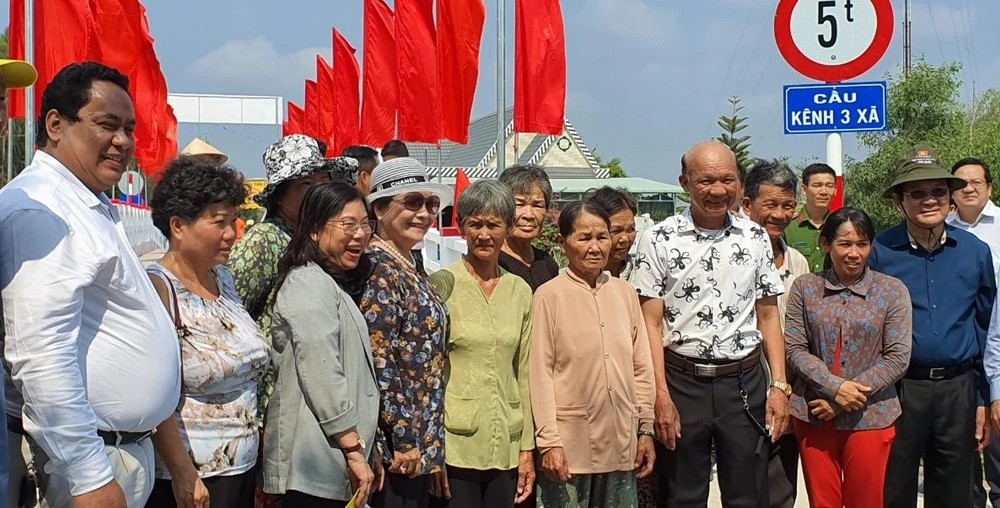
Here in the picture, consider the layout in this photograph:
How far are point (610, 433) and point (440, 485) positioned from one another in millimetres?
804

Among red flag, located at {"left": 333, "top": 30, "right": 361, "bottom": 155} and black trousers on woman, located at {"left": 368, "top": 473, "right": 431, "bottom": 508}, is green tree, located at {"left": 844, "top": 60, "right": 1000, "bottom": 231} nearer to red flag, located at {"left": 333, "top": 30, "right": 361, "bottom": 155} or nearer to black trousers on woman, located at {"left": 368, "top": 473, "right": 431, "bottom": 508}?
red flag, located at {"left": 333, "top": 30, "right": 361, "bottom": 155}

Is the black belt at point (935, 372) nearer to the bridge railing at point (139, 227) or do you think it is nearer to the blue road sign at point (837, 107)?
the blue road sign at point (837, 107)

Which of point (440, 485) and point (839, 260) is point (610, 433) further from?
point (839, 260)

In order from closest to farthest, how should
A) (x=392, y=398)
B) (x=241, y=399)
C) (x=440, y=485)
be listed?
(x=241, y=399) < (x=392, y=398) < (x=440, y=485)

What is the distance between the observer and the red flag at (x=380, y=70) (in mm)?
15641

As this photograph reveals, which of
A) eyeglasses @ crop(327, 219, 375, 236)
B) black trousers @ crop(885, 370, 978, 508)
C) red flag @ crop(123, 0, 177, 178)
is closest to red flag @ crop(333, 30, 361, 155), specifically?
red flag @ crop(123, 0, 177, 178)

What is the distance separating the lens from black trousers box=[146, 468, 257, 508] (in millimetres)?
3166

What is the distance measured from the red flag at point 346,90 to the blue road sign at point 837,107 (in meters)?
17.2

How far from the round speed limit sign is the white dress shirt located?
4488 millimetres

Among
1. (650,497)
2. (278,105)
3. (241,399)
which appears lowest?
(650,497)

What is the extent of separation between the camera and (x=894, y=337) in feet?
15.0

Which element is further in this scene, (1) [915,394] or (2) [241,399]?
(1) [915,394]

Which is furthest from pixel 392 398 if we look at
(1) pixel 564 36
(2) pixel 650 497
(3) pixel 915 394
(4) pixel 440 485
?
(1) pixel 564 36

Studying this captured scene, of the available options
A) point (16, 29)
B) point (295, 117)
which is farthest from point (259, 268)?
point (295, 117)
